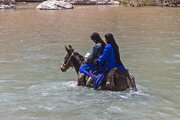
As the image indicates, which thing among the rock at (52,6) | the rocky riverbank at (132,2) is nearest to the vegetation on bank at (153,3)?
the rocky riverbank at (132,2)

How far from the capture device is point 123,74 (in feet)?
30.2

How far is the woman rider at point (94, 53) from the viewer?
30.7 ft

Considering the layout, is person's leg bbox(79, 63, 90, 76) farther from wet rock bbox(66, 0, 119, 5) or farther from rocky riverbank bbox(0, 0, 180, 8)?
wet rock bbox(66, 0, 119, 5)

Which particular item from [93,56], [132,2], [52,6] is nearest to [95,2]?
[132,2]

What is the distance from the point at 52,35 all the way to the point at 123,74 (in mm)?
13618

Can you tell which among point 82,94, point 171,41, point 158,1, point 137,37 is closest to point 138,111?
point 82,94

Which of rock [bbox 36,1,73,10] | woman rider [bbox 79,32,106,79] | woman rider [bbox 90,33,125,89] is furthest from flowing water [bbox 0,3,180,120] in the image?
rock [bbox 36,1,73,10]

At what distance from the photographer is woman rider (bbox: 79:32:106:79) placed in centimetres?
936

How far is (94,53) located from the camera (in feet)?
30.9

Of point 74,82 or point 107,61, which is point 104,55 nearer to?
point 107,61

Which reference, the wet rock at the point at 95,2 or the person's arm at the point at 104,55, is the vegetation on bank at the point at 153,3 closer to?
the wet rock at the point at 95,2

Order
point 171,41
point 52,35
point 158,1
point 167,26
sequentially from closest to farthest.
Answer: point 171,41, point 52,35, point 167,26, point 158,1

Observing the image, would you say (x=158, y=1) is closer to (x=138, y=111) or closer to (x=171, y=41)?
(x=171, y=41)

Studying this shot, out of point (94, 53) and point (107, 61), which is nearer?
point (107, 61)
